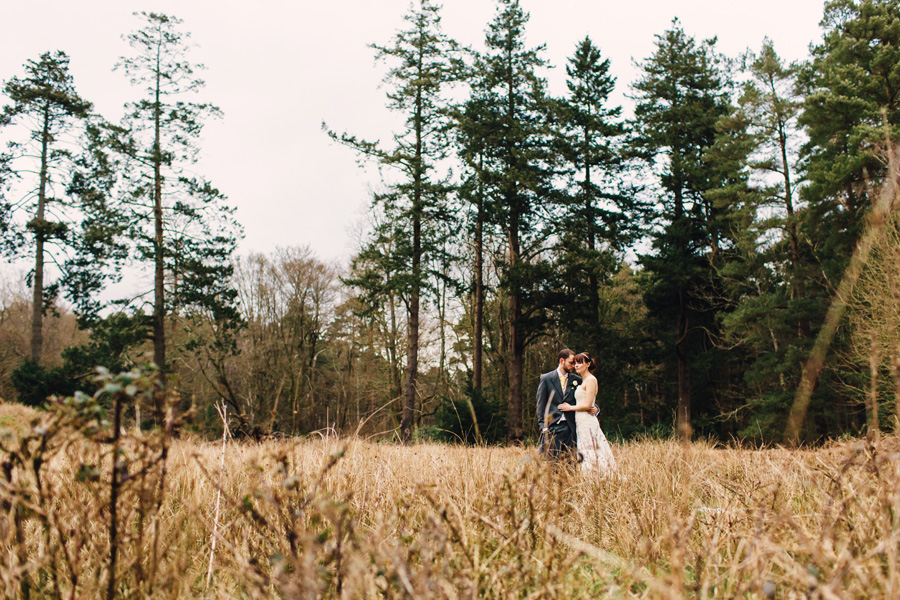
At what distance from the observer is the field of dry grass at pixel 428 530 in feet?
5.00

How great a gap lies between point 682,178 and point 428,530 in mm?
23346

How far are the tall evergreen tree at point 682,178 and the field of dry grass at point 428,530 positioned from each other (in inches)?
726

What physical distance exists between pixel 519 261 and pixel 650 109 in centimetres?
1078

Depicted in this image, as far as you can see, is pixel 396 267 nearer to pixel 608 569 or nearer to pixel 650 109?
pixel 650 109

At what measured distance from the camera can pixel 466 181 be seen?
18219 millimetres

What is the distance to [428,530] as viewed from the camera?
6.16ft

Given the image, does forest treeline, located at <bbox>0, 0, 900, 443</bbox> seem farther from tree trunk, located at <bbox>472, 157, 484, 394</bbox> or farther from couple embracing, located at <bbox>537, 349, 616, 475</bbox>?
couple embracing, located at <bbox>537, 349, 616, 475</bbox>

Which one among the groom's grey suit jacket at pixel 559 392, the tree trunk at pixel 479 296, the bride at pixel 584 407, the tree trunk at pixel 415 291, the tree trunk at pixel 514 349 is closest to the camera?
the bride at pixel 584 407

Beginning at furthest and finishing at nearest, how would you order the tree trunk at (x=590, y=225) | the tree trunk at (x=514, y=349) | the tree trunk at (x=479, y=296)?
the tree trunk at (x=590, y=225), the tree trunk at (x=479, y=296), the tree trunk at (x=514, y=349)

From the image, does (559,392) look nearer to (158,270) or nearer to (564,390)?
(564,390)

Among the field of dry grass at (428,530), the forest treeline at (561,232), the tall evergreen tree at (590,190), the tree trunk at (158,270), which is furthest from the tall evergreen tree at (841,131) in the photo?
the tree trunk at (158,270)

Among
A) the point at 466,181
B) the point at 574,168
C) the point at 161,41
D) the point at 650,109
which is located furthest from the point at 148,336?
the point at 650,109

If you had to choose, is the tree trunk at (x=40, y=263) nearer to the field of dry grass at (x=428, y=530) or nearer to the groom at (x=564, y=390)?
the field of dry grass at (x=428, y=530)

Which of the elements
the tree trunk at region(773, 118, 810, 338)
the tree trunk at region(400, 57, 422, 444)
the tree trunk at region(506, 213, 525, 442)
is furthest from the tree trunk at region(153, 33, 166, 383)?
the tree trunk at region(773, 118, 810, 338)
